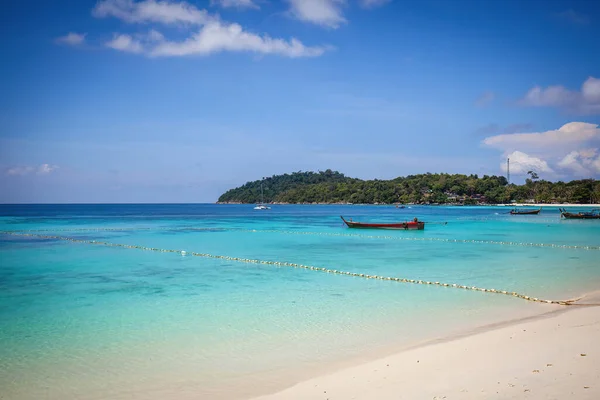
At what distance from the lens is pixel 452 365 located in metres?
6.37

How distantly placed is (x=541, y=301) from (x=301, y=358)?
21.7 ft

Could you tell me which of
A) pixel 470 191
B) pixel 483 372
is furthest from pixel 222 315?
pixel 470 191

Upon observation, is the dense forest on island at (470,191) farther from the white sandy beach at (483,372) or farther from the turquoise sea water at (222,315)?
the white sandy beach at (483,372)

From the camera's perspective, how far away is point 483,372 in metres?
6.02

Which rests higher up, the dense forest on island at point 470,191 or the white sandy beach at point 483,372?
the dense forest on island at point 470,191

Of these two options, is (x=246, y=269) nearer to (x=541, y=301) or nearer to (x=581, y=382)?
(x=541, y=301)

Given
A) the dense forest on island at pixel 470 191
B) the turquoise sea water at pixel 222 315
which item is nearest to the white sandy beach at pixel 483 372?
the turquoise sea water at pixel 222 315

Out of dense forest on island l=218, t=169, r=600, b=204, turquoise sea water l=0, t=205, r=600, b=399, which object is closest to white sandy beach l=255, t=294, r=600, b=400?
turquoise sea water l=0, t=205, r=600, b=399

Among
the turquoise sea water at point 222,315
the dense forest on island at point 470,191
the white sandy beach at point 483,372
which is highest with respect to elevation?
the dense forest on island at point 470,191

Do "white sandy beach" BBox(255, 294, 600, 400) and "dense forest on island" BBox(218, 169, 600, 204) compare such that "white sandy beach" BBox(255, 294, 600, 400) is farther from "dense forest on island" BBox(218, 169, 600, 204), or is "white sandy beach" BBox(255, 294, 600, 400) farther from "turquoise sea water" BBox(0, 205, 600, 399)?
"dense forest on island" BBox(218, 169, 600, 204)

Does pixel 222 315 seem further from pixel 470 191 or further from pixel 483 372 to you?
pixel 470 191

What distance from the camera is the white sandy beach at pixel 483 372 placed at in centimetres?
532

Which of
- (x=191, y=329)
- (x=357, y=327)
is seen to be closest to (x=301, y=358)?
(x=357, y=327)

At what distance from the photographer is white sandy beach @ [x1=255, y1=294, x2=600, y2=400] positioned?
17.4 feet
